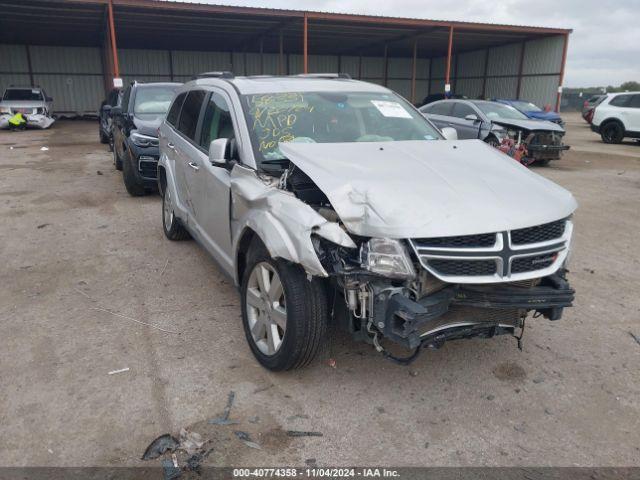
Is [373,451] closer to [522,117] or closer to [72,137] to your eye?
[522,117]

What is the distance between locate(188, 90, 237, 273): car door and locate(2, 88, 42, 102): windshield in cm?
1979

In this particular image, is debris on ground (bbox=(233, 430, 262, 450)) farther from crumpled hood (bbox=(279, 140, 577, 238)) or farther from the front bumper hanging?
crumpled hood (bbox=(279, 140, 577, 238))

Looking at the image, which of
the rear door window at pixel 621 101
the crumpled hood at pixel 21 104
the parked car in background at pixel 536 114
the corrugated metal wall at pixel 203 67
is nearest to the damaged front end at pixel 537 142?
the parked car in background at pixel 536 114

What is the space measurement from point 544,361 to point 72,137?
18934 millimetres

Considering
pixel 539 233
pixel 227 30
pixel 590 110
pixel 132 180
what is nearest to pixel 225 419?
pixel 539 233

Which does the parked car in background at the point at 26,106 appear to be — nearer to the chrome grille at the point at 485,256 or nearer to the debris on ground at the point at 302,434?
the debris on ground at the point at 302,434

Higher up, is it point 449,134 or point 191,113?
point 191,113

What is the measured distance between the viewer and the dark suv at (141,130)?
7961 millimetres

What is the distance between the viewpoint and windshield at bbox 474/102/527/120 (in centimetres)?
1262

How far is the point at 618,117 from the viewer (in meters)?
17.3

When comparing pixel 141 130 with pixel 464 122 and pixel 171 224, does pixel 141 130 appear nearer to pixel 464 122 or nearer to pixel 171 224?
pixel 171 224

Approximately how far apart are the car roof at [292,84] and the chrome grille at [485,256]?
2.08 m

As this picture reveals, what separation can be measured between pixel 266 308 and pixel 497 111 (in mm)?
11366

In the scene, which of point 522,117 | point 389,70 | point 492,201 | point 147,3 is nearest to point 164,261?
point 492,201
